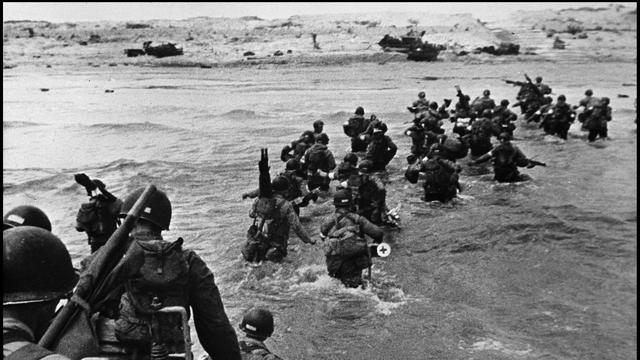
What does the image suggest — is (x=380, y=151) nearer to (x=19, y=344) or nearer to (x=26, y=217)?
(x=26, y=217)

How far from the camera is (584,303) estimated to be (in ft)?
30.8

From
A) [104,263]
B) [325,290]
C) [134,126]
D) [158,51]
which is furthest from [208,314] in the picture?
[158,51]

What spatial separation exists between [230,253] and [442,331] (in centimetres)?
462

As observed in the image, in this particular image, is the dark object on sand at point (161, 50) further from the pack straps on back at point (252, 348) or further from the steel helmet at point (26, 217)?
the pack straps on back at point (252, 348)

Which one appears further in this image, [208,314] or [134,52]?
[134,52]

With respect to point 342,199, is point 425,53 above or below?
below

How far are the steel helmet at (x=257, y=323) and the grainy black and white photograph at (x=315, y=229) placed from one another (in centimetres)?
2

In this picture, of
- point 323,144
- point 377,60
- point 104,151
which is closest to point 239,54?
point 377,60

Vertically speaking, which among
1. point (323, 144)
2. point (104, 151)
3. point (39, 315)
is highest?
point (39, 315)

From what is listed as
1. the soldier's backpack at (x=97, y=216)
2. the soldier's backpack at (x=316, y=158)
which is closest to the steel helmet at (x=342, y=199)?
the soldier's backpack at (x=97, y=216)

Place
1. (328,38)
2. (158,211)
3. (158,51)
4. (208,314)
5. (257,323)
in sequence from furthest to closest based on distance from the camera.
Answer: (328,38)
(158,51)
(257,323)
(158,211)
(208,314)

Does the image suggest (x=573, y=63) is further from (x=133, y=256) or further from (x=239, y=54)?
(x=133, y=256)

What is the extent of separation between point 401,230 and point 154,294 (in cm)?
854

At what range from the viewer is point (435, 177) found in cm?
1382
